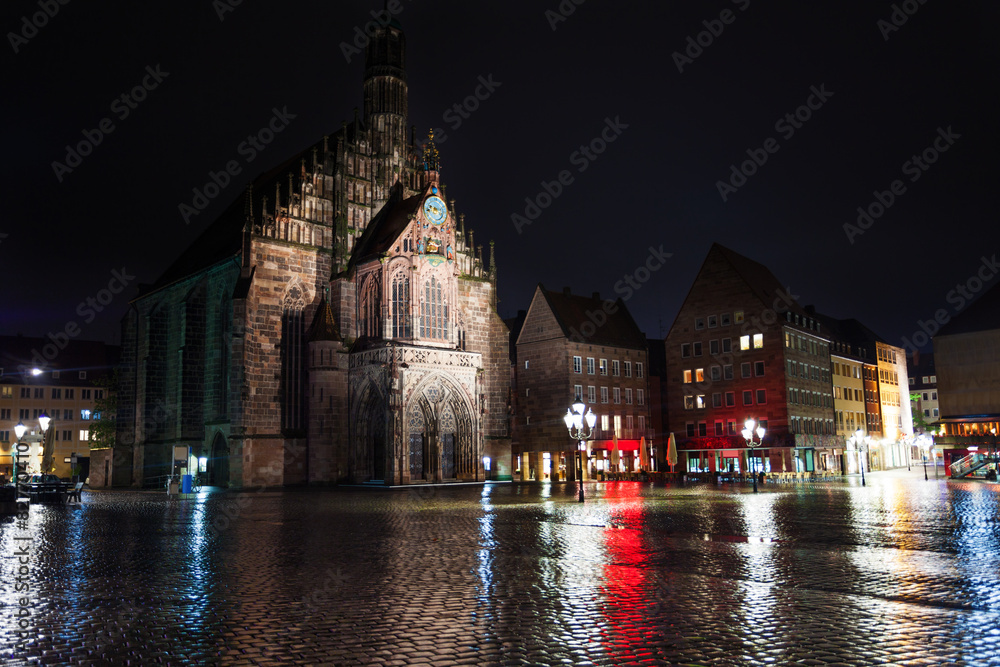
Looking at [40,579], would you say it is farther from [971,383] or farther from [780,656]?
[971,383]

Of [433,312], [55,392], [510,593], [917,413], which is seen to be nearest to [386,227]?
[433,312]

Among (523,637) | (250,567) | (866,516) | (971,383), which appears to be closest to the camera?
(523,637)

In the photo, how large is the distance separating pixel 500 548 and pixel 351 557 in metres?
2.88

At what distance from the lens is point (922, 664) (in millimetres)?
6875

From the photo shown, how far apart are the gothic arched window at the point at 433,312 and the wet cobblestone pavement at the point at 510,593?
26626 mm

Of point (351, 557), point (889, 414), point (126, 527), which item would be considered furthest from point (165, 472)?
point (889, 414)

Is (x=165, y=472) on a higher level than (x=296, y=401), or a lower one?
lower

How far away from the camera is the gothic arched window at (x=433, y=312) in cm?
4741

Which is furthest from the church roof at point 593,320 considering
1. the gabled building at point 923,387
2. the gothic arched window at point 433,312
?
the gabled building at point 923,387

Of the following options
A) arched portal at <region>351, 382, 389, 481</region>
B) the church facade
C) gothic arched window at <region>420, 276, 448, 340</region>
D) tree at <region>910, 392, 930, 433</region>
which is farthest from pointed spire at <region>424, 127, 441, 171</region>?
tree at <region>910, 392, 930, 433</region>

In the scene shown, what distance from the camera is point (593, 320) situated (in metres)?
70.9

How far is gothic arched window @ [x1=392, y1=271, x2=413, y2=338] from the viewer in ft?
152

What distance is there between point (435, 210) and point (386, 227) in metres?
3.17
